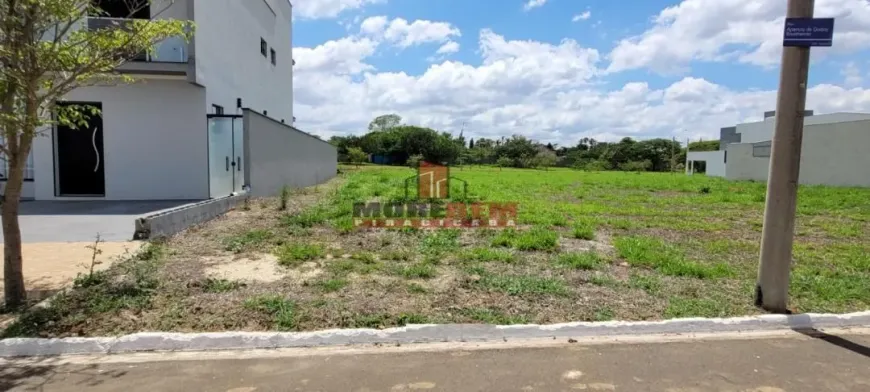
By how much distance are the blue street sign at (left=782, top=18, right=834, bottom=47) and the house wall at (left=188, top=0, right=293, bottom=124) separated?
1260 cm

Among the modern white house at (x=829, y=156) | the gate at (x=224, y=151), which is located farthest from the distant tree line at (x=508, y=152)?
the gate at (x=224, y=151)

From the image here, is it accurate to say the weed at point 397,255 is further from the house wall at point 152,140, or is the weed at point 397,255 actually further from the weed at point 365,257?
the house wall at point 152,140

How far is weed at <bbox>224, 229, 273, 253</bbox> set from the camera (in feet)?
22.7

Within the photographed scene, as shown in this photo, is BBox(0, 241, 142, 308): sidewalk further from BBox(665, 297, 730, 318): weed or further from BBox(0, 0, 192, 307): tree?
BBox(665, 297, 730, 318): weed

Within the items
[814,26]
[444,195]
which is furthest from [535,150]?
[814,26]

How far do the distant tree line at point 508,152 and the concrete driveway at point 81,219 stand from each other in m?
41.4

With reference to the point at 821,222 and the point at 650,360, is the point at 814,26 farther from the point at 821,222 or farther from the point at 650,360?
the point at 821,222

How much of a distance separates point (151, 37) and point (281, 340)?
3.48m

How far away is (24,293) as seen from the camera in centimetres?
441

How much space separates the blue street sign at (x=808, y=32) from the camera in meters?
4.18

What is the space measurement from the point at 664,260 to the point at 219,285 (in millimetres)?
5528

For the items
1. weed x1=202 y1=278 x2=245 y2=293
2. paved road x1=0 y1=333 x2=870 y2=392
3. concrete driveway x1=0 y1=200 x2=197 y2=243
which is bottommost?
paved road x1=0 y1=333 x2=870 y2=392

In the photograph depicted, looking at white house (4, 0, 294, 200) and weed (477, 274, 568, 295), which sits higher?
white house (4, 0, 294, 200)

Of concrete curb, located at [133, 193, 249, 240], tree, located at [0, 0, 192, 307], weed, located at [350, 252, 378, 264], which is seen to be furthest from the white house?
weed, located at [350, 252, 378, 264]
